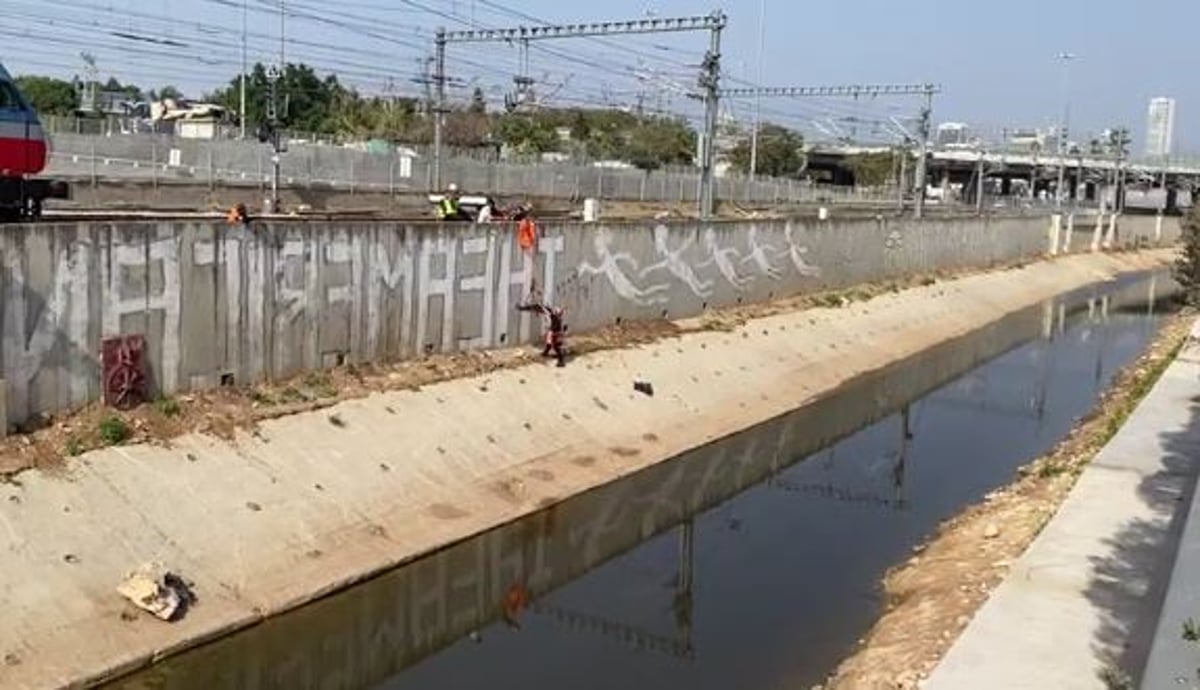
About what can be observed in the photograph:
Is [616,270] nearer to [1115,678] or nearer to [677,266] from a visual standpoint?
[677,266]

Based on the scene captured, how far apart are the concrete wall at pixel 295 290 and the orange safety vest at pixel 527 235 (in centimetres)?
27

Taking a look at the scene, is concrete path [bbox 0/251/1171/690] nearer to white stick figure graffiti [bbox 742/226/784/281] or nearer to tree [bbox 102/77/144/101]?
white stick figure graffiti [bbox 742/226/784/281]

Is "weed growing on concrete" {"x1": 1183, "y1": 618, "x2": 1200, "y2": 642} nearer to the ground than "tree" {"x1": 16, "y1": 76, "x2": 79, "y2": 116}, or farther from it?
nearer to the ground

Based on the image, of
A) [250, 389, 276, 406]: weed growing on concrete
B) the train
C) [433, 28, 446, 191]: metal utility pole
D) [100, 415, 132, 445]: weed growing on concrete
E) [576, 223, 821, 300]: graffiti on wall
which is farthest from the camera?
[433, 28, 446, 191]: metal utility pole

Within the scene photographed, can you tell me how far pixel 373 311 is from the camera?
2250cm

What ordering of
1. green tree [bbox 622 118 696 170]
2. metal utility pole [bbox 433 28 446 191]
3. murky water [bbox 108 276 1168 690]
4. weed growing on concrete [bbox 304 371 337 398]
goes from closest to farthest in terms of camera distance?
1. murky water [bbox 108 276 1168 690]
2. weed growing on concrete [bbox 304 371 337 398]
3. metal utility pole [bbox 433 28 446 191]
4. green tree [bbox 622 118 696 170]

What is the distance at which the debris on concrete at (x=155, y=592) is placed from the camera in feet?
45.9

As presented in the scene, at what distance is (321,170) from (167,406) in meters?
41.4

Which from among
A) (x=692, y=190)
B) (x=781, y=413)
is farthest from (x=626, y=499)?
(x=692, y=190)

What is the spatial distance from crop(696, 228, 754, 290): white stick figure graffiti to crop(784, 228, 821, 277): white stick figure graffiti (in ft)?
12.4

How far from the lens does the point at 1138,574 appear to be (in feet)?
48.0

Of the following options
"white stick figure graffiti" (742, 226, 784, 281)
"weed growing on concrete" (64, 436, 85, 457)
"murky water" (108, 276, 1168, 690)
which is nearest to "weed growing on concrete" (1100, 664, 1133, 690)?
"murky water" (108, 276, 1168, 690)

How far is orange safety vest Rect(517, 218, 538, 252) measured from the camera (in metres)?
26.8

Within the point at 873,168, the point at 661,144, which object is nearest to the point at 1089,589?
the point at 661,144
